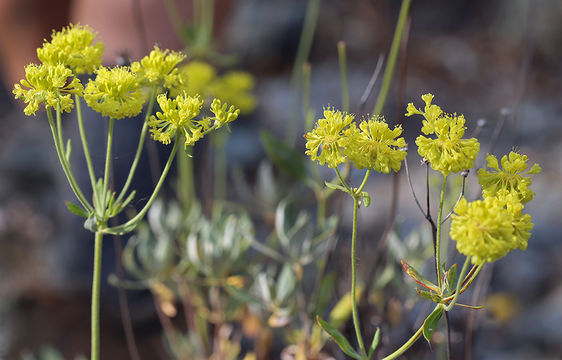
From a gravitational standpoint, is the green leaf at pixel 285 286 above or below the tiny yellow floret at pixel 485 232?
below

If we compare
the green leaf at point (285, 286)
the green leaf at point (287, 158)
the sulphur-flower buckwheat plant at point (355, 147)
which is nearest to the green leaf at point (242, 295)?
the green leaf at point (285, 286)

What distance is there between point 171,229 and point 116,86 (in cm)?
39

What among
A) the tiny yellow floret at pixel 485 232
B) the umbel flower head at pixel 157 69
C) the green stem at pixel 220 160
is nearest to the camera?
the tiny yellow floret at pixel 485 232

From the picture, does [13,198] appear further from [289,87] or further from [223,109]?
[223,109]

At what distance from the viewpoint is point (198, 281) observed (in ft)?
2.41

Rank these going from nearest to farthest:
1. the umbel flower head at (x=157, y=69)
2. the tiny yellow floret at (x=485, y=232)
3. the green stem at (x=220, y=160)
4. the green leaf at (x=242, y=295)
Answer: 1. the tiny yellow floret at (x=485, y=232)
2. the umbel flower head at (x=157, y=69)
3. the green leaf at (x=242, y=295)
4. the green stem at (x=220, y=160)

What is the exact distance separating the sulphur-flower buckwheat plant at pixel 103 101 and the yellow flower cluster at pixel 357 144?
0.06 metres

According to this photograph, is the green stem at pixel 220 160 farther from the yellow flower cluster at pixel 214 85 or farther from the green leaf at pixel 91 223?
the green leaf at pixel 91 223

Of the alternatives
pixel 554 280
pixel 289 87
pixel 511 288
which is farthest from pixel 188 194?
pixel 289 87

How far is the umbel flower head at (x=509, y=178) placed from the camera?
364 millimetres

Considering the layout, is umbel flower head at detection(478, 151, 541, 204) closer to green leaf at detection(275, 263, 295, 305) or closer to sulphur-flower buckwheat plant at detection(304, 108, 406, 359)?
sulphur-flower buckwheat plant at detection(304, 108, 406, 359)

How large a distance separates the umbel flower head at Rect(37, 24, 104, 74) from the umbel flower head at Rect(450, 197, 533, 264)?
0.94 ft

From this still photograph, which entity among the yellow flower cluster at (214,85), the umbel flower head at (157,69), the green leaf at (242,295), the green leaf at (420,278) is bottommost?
the green leaf at (242,295)

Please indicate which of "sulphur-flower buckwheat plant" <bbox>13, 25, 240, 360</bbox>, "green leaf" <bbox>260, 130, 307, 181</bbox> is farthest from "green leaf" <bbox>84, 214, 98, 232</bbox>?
"green leaf" <bbox>260, 130, 307, 181</bbox>
